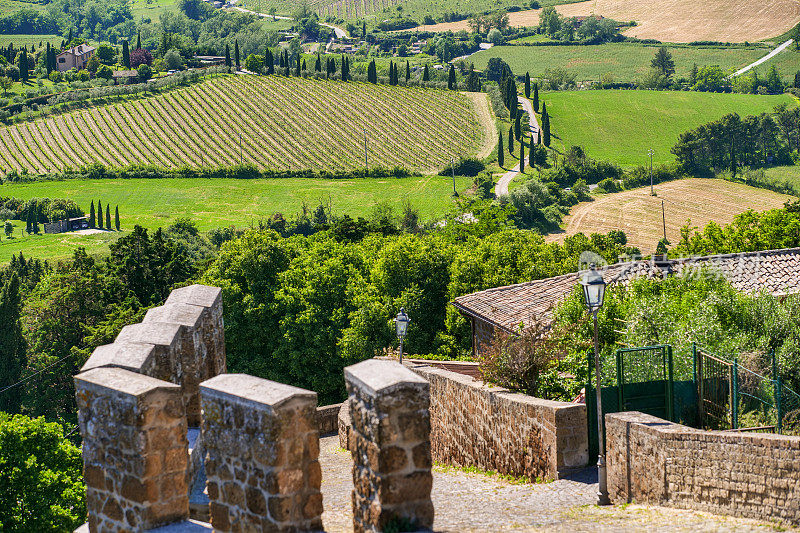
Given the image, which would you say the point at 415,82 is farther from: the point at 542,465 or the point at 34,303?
the point at 542,465

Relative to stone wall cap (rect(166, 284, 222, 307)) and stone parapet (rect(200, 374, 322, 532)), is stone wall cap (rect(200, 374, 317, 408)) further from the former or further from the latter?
stone wall cap (rect(166, 284, 222, 307))

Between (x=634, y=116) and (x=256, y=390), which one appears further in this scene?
(x=634, y=116)

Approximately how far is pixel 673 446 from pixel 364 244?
39774 mm

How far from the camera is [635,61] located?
189 m

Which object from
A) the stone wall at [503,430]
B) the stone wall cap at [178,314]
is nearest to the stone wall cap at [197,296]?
the stone wall cap at [178,314]

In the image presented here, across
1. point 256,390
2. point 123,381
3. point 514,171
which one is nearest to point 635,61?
point 514,171

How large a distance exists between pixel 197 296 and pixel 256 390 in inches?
178

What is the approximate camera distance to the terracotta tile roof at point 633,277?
24.5m

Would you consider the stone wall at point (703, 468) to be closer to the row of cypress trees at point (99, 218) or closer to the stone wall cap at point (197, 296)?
the stone wall cap at point (197, 296)

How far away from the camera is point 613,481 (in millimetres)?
14109

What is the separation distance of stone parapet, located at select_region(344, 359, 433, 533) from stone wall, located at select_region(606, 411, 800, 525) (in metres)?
4.58

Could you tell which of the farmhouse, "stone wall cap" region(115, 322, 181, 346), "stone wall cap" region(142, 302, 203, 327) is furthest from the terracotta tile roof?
"stone wall cap" region(115, 322, 181, 346)

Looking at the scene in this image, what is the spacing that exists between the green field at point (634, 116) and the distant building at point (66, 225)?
62.2 metres

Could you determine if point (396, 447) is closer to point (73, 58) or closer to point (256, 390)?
point (256, 390)
